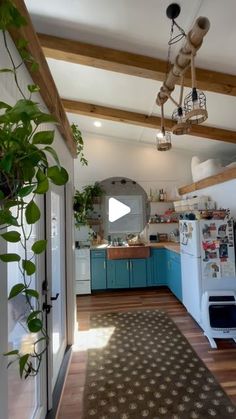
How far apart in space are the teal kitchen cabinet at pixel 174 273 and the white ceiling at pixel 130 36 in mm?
2295

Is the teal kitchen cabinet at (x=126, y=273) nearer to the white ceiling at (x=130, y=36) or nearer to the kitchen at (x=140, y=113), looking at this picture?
the kitchen at (x=140, y=113)

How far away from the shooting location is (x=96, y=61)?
255 cm

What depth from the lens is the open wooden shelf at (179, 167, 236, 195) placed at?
3.40 m

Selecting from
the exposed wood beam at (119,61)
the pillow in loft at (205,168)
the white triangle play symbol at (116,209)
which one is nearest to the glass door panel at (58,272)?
the exposed wood beam at (119,61)

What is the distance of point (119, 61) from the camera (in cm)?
253

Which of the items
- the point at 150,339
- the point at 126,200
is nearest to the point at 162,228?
the point at 126,200

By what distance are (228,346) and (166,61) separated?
321 centimetres

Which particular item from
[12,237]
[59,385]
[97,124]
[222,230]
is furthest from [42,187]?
[97,124]

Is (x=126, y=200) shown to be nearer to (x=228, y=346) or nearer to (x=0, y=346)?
(x=228, y=346)

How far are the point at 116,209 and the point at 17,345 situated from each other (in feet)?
13.7

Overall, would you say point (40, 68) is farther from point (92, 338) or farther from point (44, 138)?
point (92, 338)

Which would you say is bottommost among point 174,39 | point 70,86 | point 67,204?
point 67,204

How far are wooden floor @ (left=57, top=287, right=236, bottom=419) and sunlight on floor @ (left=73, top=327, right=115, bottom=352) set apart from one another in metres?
0.10

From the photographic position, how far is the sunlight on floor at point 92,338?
9.08 ft
